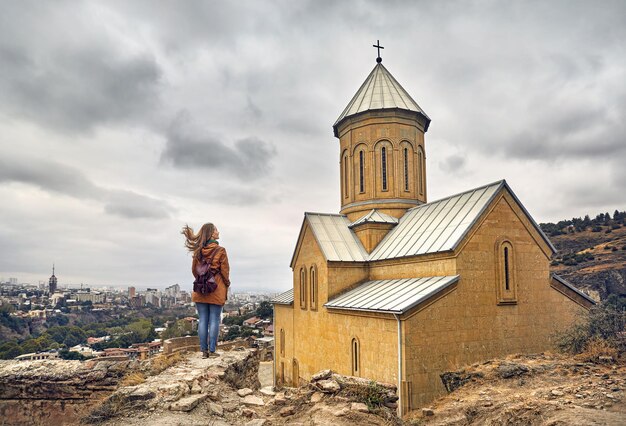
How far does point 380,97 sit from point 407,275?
27.7 feet

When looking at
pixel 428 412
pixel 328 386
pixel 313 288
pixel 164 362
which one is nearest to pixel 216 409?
pixel 328 386

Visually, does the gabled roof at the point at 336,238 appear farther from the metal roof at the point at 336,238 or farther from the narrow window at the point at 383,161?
the narrow window at the point at 383,161

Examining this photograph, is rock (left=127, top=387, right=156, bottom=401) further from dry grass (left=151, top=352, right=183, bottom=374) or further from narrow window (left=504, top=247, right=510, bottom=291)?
narrow window (left=504, top=247, right=510, bottom=291)

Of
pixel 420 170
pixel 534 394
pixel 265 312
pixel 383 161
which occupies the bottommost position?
pixel 265 312

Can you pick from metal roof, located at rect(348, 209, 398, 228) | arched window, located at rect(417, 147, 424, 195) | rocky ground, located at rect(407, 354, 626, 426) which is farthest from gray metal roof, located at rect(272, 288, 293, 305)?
rocky ground, located at rect(407, 354, 626, 426)

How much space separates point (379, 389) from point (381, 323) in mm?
5951

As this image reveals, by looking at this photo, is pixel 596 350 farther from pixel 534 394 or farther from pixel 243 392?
pixel 243 392

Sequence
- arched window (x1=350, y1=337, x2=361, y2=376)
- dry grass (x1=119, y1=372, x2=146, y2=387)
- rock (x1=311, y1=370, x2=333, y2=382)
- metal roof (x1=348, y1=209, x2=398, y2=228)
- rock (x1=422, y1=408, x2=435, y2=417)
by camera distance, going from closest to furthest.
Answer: rock (x1=311, y1=370, x2=333, y2=382), dry grass (x1=119, y1=372, x2=146, y2=387), rock (x1=422, y1=408, x2=435, y2=417), arched window (x1=350, y1=337, x2=361, y2=376), metal roof (x1=348, y1=209, x2=398, y2=228)

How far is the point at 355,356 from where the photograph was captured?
43.1 ft

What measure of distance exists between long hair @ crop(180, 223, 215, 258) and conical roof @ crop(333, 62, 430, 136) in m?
12.2

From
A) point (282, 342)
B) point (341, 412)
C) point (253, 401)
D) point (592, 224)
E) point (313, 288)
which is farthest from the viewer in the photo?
point (592, 224)

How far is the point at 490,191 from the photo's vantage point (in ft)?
44.1

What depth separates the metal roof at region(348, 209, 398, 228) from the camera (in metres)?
17.1

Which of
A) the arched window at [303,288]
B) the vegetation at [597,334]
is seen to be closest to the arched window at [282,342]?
the arched window at [303,288]
